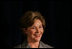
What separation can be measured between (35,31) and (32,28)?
0.09 feet

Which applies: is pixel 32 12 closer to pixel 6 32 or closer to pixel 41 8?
pixel 41 8

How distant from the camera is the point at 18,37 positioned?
1188 millimetres

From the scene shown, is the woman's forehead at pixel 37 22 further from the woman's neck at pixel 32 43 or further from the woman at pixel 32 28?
the woman's neck at pixel 32 43

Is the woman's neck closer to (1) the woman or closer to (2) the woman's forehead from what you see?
(1) the woman

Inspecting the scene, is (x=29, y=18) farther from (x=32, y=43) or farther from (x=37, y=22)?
(x=32, y=43)

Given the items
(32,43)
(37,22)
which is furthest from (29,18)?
(32,43)

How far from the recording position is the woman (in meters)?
1.16

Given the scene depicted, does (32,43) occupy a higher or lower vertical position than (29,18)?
lower

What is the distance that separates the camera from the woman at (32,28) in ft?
3.82

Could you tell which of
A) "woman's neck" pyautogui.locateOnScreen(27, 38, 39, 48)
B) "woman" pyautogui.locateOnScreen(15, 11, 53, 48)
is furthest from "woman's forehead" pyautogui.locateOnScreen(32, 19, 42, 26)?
"woman's neck" pyautogui.locateOnScreen(27, 38, 39, 48)

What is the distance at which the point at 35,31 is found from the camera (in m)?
1.16

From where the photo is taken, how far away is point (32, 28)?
1.17 metres

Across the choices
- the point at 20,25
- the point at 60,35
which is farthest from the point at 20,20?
the point at 60,35

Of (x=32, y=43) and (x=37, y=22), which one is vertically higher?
(x=37, y=22)
